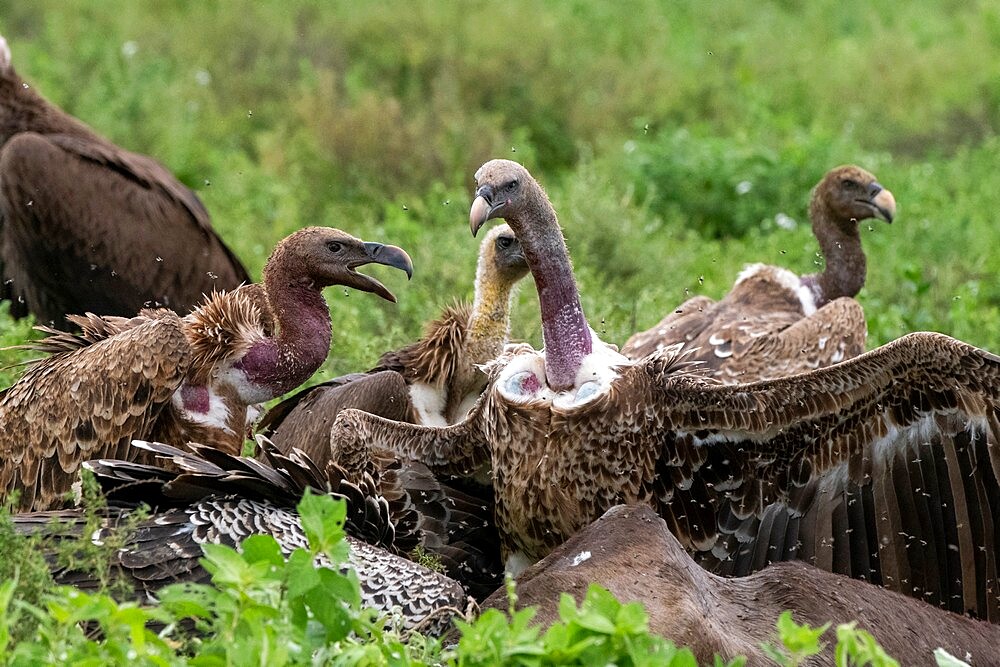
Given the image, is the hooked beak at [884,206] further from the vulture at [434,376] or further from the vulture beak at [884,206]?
the vulture at [434,376]

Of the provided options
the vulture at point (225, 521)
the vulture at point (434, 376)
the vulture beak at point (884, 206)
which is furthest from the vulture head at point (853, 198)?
the vulture at point (225, 521)

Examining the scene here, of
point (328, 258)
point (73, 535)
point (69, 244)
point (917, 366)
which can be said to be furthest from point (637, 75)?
point (73, 535)

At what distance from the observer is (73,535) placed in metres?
3.97

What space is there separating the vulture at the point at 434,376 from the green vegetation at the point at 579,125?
0.59m

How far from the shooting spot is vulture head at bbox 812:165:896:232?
7559 millimetres

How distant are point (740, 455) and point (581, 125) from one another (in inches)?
302

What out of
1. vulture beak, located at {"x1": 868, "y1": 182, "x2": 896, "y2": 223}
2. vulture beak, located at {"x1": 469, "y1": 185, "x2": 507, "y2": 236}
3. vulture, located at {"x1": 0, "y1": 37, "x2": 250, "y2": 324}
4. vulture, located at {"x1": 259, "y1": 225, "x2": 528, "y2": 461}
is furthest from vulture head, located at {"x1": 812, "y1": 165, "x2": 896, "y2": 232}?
vulture beak, located at {"x1": 469, "y1": 185, "x2": 507, "y2": 236}

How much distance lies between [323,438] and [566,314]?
1086 millimetres

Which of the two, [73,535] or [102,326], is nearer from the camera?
[73,535]

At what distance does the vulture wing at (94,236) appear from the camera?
7262mm

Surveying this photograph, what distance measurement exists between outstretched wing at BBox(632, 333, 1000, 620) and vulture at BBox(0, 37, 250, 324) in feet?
10.5

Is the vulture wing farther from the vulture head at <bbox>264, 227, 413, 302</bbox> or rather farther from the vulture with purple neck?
the vulture with purple neck

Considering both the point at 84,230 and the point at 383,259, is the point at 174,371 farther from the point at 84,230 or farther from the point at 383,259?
the point at 84,230

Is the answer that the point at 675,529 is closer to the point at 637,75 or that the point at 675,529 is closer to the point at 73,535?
the point at 73,535
